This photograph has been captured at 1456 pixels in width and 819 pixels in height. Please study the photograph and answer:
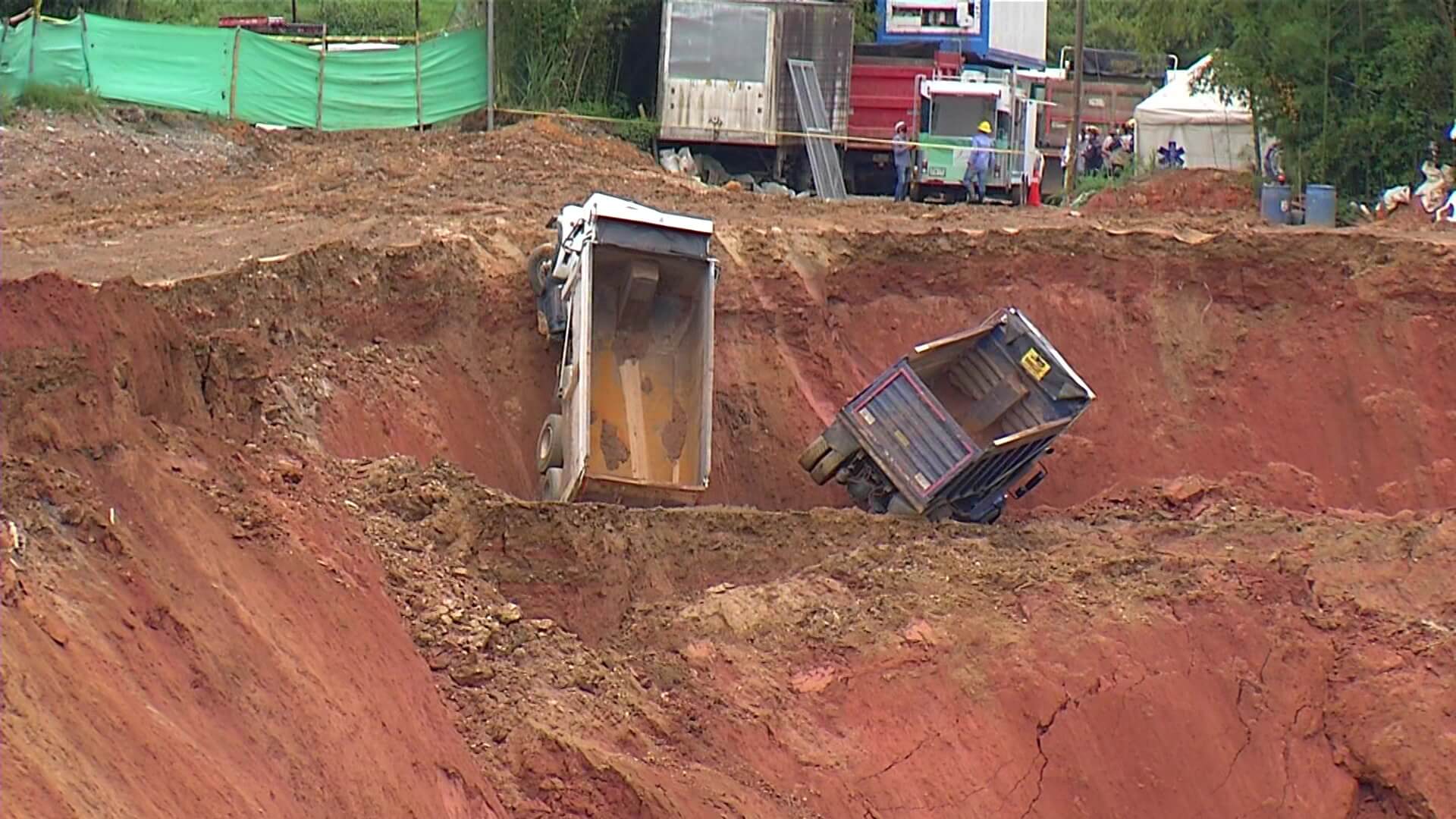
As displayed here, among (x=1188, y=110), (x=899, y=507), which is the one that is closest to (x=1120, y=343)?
(x=899, y=507)

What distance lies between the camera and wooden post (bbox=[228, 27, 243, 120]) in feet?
83.3

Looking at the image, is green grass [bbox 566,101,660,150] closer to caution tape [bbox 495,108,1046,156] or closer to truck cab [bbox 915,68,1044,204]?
caution tape [bbox 495,108,1046,156]

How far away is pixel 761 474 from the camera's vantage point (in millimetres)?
16422

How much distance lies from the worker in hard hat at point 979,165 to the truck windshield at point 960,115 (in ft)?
1.72

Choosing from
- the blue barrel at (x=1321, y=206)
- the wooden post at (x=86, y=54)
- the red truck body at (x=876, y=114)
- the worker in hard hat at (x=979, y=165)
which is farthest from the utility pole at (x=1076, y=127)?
the wooden post at (x=86, y=54)

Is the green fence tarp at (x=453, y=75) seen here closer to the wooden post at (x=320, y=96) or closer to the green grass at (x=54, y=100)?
the wooden post at (x=320, y=96)

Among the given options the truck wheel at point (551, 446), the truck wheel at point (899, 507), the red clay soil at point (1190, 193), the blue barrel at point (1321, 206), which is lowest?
the truck wheel at point (899, 507)

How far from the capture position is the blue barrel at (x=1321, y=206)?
2423 centimetres

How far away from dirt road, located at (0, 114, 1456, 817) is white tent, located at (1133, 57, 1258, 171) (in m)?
13.3

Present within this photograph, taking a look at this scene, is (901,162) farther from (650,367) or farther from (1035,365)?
(650,367)

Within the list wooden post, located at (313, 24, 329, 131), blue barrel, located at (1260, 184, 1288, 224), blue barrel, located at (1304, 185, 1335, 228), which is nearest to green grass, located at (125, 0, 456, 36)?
wooden post, located at (313, 24, 329, 131)

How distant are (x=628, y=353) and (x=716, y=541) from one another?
89.9 inches

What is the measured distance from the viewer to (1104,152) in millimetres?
38938

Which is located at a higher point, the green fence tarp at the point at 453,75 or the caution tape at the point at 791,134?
the green fence tarp at the point at 453,75
